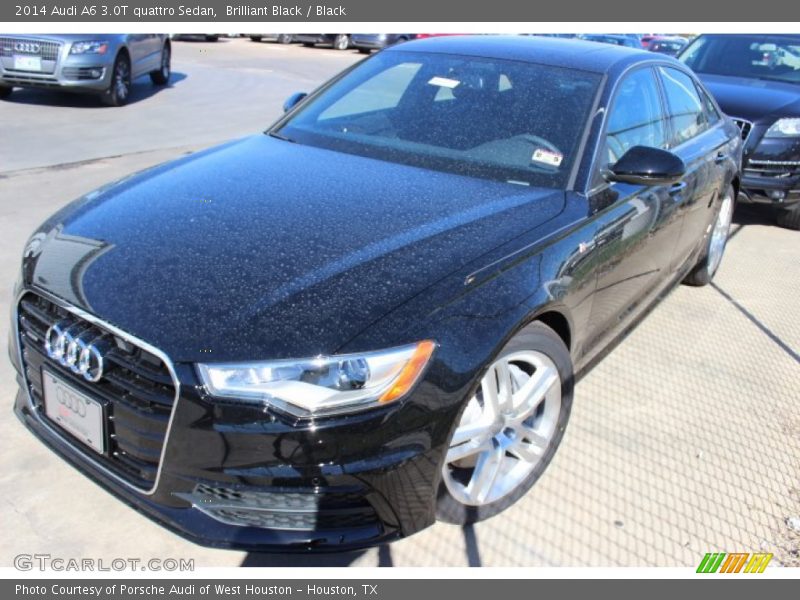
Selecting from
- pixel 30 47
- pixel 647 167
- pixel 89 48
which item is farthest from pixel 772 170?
pixel 30 47

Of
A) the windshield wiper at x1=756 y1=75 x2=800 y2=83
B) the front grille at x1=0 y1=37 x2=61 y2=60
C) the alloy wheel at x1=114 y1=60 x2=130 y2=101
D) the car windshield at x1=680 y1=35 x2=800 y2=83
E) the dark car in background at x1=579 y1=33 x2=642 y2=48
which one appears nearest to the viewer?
the windshield wiper at x1=756 y1=75 x2=800 y2=83

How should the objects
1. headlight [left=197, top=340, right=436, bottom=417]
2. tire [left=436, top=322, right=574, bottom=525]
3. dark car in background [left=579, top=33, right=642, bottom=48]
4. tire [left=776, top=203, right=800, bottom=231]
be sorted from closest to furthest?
headlight [left=197, top=340, right=436, bottom=417] < tire [left=436, top=322, right=574, bottom=525] < tire [left=776, top=203, right=800, bottom=231] < dark car in background [left=579, top=33, right=642, bottom=48]

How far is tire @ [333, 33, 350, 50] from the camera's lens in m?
23.0

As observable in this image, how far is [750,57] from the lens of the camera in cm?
712

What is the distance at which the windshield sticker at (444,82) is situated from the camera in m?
3.33

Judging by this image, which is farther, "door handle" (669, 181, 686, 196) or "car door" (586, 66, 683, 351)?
"door handle" (669, 181, 686, 196)

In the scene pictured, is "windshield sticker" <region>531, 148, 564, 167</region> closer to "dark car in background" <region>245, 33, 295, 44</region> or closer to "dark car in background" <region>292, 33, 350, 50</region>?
"dark car in background" <region>292, 33, 350, 50</region>

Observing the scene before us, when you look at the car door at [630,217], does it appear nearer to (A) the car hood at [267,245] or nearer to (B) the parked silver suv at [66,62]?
(A) the car hood at [267,245]

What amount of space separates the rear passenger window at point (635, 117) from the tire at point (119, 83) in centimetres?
799

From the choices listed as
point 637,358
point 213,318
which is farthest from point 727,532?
point 213,318

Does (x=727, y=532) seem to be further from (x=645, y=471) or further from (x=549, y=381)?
(x=549, y=381)

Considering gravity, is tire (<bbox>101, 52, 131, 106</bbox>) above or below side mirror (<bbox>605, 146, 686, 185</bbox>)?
below

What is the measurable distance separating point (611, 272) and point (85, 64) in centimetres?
830

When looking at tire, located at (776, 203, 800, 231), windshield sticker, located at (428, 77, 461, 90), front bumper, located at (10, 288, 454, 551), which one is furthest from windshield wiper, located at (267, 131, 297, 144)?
tire, located at (776, 203, 800, 231)
